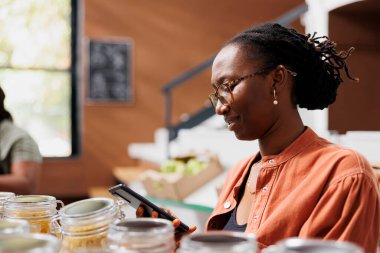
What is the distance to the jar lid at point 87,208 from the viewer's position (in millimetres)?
913

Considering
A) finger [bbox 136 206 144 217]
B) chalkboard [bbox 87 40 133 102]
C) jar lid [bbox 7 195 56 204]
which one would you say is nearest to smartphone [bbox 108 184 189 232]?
finger [bbox 136 206 144 217]

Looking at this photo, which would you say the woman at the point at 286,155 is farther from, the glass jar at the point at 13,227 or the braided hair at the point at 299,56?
the glass jar at the point at 13,227

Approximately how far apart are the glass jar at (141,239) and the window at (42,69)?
5369mm

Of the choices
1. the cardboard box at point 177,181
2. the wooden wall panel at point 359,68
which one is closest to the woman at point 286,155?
the wooden wall panel at point 359,68

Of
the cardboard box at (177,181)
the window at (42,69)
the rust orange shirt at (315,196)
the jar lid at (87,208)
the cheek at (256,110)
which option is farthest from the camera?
the window at (42,69)

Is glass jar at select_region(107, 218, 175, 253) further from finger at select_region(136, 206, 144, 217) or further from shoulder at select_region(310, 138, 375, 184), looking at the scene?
shoulder at select_region(310, 138, 375, 184)

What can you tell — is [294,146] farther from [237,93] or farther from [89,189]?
[89,189]

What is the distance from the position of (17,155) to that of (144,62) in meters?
3.90

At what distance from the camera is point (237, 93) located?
4.68ft

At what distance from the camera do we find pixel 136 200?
127 cm

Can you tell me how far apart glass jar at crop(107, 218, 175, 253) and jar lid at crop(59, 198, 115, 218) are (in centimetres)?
13

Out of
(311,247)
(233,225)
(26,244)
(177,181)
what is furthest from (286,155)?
(177,181)

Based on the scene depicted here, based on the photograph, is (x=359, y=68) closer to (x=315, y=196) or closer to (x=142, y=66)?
(x=315, y=196)

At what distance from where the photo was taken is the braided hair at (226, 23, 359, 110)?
146 centimetres
